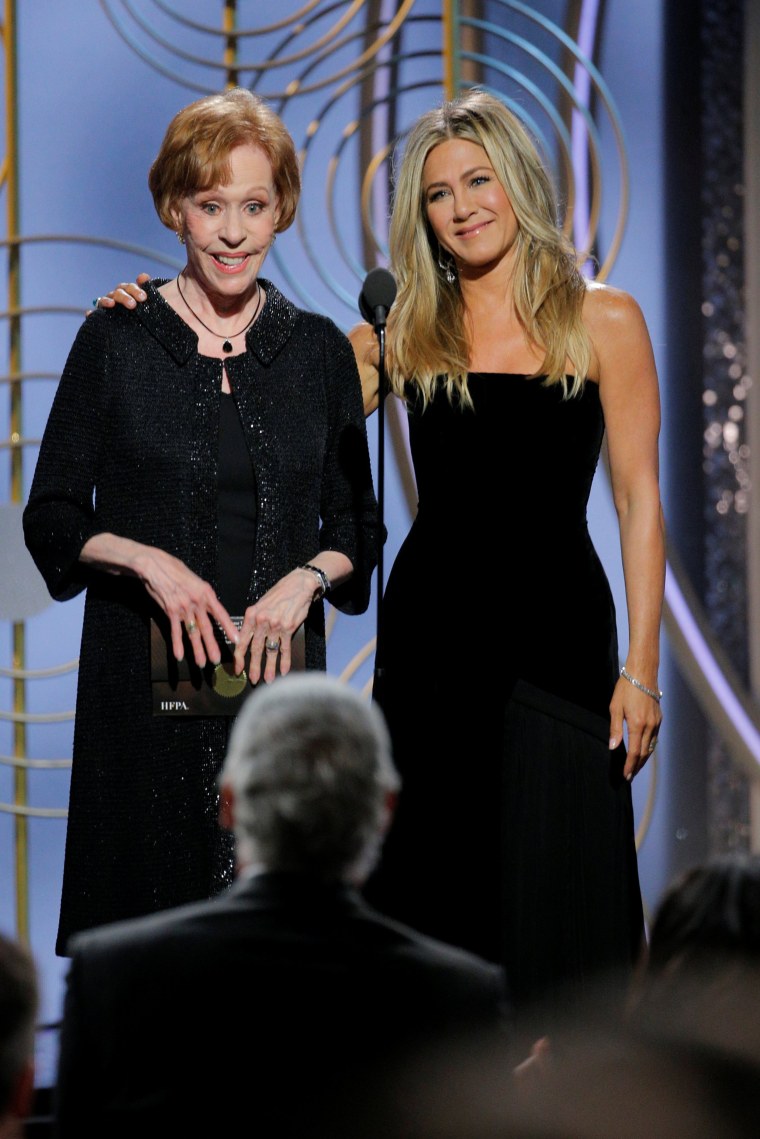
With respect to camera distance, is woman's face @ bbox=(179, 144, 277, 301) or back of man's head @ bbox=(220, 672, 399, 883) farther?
woman's face @ bbox=(179, 144, 277, 301)

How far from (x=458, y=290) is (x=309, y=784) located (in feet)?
5.24

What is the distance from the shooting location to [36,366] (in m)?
3.86

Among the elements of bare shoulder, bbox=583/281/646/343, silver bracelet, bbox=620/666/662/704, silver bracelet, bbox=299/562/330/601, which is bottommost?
silver bracelet, bbox=620/666/662/704

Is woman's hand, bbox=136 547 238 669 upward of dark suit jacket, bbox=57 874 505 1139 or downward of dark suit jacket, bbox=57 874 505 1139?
upward

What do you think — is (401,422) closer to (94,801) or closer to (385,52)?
(385,52)

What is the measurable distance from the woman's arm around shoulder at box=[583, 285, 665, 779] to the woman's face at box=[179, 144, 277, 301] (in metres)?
0.61

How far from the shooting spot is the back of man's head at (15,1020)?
4.41 ft

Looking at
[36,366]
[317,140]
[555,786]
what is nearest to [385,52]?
[317,140]

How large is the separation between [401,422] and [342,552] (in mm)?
1450

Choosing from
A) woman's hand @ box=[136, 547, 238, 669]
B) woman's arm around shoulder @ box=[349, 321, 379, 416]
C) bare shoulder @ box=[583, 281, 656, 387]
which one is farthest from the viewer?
woman's arm around shoulder @ box=[349, 321, 379, 416]

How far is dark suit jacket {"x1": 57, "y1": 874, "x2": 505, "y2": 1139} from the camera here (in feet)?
4.59

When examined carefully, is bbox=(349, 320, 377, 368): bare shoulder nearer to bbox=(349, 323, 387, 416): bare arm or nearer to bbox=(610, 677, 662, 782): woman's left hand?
bbox=(349, 323, 387, 416): bare arm

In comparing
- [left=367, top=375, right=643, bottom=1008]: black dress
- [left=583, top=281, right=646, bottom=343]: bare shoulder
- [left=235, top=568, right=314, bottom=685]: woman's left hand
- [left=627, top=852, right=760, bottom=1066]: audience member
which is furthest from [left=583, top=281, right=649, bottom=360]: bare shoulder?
[left=627, top=852, right=760, bottom=1066]: audience member

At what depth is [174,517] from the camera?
252 centimetres
